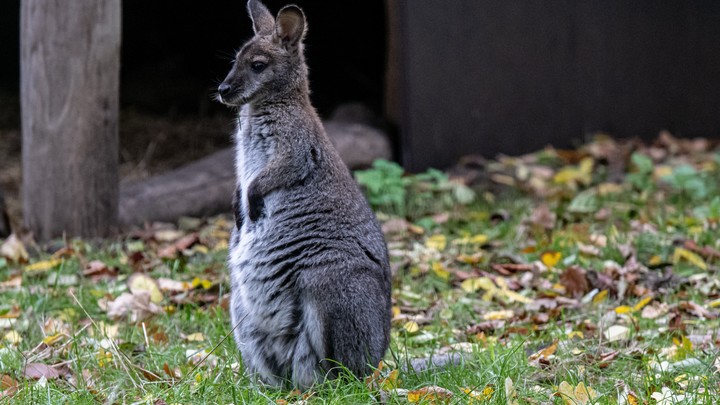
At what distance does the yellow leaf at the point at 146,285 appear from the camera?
16.2ft

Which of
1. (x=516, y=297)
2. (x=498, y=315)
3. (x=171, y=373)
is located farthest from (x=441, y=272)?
(x=171, y=373)

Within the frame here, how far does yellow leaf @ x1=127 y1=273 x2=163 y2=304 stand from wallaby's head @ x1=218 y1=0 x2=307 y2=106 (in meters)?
1.41

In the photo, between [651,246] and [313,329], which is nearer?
[313,329]

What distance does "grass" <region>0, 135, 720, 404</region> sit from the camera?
3527 millimetres

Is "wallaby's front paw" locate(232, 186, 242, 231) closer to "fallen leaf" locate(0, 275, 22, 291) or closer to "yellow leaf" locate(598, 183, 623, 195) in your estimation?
"fallen leaf" locate(0, 275, 22, 291)

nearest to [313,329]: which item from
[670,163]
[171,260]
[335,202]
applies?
[335,202]

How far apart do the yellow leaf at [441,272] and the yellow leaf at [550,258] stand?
60 cm

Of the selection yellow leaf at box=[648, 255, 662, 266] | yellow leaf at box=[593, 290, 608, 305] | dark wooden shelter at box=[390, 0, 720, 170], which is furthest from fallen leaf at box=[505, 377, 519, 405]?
dark wooden shelter at box=[390, 0, 720, 170]

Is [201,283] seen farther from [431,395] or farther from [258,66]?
[431,395]

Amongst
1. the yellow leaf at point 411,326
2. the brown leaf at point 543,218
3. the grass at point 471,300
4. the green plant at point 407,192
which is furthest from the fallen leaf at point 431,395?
the green plant at point 407,192

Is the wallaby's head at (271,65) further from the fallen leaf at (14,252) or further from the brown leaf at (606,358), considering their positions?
the fallen leaf at (14,252)

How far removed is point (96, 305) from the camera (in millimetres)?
4832

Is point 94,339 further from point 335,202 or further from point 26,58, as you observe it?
point 26,58

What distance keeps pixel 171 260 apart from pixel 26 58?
1727mm
